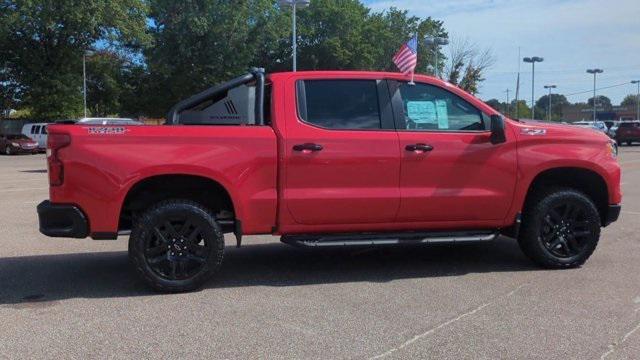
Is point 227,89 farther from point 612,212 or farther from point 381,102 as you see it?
→ point 612,212

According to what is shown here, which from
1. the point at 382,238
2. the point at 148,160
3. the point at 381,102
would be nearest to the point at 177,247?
the point at 148,160

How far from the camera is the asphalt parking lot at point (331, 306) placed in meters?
4.44

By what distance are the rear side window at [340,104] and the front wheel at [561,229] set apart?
6.30 feet

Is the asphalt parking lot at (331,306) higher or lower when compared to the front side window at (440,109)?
lower

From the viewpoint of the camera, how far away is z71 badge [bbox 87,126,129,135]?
557 centimetres

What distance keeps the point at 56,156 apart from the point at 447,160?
140 inches

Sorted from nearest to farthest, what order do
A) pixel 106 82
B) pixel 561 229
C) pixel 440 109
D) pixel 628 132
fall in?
pixel 440 109
pixel 561 229
pixel 628 132
pixel 106 82

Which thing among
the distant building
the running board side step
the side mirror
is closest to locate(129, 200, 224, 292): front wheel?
the running board side step

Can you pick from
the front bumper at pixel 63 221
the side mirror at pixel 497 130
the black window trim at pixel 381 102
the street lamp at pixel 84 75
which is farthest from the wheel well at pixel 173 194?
the street lamp at pixel 84 75

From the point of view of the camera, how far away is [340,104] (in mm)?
6180

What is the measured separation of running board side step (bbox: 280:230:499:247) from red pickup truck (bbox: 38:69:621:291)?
1 centimetres

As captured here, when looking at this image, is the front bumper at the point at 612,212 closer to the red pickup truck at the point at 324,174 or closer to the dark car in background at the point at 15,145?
the red pickup truck at the point at 324,174

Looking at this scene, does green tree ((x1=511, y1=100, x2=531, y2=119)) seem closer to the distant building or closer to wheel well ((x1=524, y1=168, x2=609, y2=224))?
the distant building

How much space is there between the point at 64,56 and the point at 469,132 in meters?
45.4
